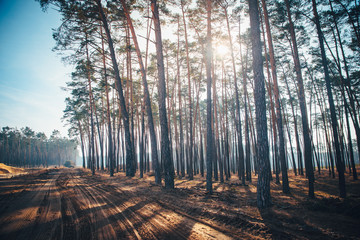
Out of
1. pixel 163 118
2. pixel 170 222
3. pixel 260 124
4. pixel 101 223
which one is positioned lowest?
pixel 170 222

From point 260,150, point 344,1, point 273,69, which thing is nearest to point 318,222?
point 260,150

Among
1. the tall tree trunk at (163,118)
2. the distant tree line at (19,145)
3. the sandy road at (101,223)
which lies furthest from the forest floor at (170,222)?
the distant tree line at (19,145)

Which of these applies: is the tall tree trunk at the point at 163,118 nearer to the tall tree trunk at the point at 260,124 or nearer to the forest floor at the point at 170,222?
the forest floor at the point at 170,222

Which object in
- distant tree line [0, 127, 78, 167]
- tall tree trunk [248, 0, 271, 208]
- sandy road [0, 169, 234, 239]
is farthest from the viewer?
distant tree line [0, 127, 78, 167]

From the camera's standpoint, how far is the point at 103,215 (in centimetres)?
450

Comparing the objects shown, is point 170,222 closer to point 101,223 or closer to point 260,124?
point 101,223

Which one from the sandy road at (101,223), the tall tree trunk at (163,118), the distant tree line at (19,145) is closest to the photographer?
the sandy road at (101,223)

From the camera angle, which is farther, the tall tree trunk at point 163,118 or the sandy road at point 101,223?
the tall tree trunk at point 163,118

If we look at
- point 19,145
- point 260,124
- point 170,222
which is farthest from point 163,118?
point 19,145

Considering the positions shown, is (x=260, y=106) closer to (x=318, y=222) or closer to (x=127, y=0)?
(x=318, y=222)

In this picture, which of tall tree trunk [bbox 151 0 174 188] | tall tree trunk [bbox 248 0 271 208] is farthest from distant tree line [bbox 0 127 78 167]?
tall tree trunk [bbox 248 0 271 208]

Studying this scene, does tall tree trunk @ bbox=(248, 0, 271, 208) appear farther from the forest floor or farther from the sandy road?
the sandy road

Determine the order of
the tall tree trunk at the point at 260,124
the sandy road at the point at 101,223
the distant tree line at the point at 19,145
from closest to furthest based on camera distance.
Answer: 1. the sandy road at the point at 101,223
2. the tall tree trunk at the point at 260,124
3. the distant tree line at the point at 19,145

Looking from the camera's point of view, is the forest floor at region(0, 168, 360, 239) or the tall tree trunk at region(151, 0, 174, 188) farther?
the tall tree trunk at region(151, 0, 174, 188)
